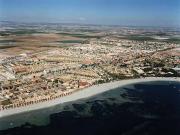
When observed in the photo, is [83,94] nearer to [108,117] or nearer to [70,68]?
[108,117]

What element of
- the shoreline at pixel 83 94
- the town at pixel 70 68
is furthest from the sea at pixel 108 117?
the town at pixel 70 68

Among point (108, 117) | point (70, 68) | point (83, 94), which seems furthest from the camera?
point (70, 68)

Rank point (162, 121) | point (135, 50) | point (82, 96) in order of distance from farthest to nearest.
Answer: point (135, 50)
point (82, 96)
point (162, 121)

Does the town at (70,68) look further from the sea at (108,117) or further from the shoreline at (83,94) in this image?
the sea at (108,117)

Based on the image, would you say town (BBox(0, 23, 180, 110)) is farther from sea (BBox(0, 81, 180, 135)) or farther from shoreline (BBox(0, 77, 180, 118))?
sea (BBox(0, 81, 180, 135))

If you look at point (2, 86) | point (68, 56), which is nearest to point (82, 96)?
point (2, 86)

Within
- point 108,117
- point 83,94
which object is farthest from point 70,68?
point 108,117

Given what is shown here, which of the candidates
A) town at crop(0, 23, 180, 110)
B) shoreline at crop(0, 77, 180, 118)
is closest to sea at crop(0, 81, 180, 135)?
shoreline at crop(0, 77, 180, 118)

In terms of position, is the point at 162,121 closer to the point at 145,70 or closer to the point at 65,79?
the point at 65,79
